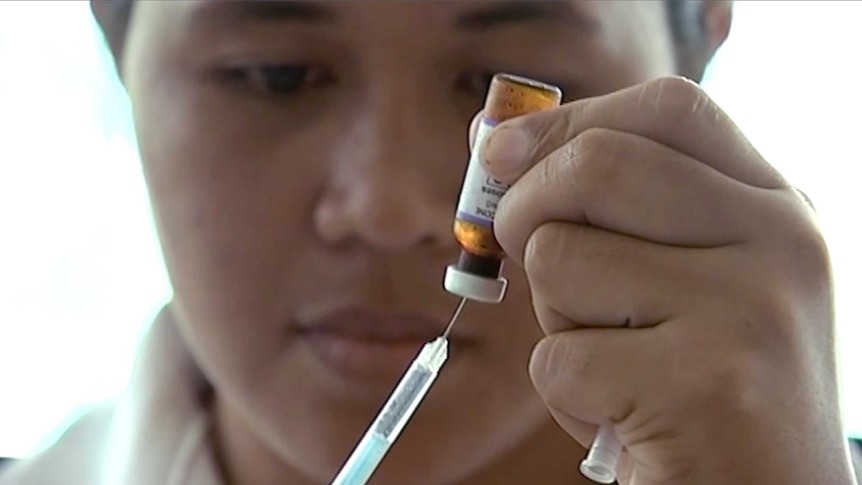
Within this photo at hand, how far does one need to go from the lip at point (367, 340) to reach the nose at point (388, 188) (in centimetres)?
6

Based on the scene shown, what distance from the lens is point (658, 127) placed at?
553 mm

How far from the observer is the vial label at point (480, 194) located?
1.87 feet

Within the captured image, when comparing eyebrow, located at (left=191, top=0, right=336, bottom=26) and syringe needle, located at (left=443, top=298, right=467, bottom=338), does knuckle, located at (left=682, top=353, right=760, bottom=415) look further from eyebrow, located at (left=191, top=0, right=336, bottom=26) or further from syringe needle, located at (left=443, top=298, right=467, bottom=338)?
eyebrow, located at (left=191, top=0, right=336, bottom=26)

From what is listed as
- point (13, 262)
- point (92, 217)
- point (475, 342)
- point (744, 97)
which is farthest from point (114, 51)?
point (744, 97)

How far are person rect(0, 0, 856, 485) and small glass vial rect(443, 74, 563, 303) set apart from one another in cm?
1

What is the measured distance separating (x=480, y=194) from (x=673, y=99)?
0.37ft

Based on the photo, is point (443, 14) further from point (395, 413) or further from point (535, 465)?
point (535, 465)

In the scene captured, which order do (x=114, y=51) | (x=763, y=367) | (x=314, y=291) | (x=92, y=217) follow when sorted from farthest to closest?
(x=92, y=217), (x=114, y=51), (x=314, y=291), (x=763, y=367)

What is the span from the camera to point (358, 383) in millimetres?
763

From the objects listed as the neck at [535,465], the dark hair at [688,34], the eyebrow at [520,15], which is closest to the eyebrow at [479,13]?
the eyebrow at [520,15]

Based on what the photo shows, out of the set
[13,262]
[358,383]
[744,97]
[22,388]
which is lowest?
[22,388]

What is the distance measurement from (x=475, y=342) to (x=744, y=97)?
0.35 m

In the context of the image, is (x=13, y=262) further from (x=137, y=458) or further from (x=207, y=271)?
(x=207, y=271)

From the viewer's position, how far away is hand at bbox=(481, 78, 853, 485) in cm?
54
